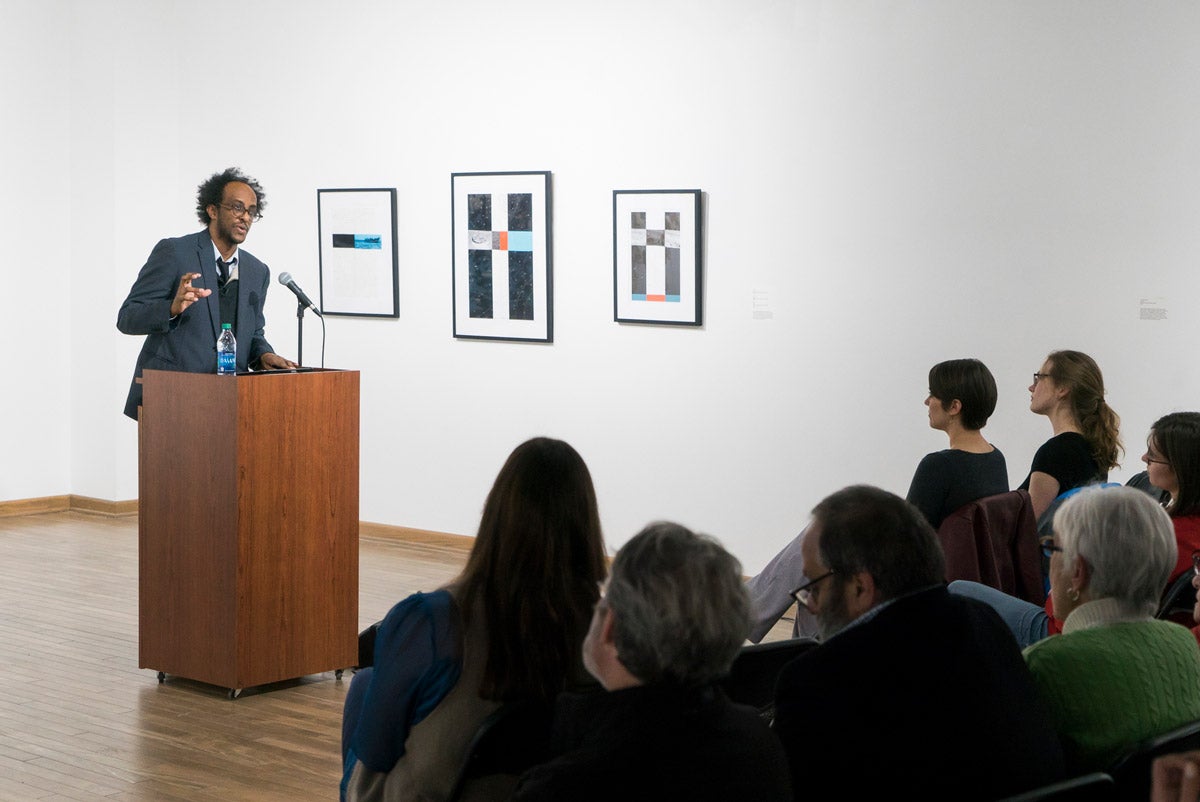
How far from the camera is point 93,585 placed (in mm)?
7102

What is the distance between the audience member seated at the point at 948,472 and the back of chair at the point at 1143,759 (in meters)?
1.63

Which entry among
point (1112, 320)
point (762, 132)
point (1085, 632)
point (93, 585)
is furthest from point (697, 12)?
point (1085, 632)

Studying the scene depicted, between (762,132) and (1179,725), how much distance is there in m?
4.94

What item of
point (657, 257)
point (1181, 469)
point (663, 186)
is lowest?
point (1181, 469)

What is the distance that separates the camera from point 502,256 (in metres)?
7.91

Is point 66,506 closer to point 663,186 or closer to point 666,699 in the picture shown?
point 663,186

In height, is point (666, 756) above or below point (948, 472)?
below

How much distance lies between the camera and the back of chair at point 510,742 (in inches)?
90.7

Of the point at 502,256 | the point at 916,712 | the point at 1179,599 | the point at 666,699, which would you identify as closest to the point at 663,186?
the point at 502,256

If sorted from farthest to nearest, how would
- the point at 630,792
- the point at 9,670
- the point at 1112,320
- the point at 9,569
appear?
1. the point at 9,569
2. the point at 1112,320
3. the point at 9,670
4. the point at 630,792

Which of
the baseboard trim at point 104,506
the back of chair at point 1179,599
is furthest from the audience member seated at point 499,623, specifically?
the baseboard trim at point 104,506

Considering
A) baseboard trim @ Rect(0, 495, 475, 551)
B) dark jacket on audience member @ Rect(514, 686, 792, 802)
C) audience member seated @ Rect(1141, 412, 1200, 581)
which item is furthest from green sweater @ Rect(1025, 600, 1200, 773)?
baseboard trim @ Rect(0, 495, 475, 551)

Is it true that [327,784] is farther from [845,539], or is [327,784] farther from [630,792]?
[630,792]

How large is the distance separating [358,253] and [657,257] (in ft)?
7.08
